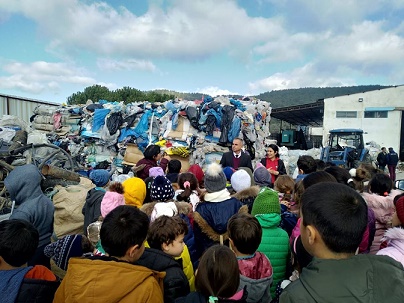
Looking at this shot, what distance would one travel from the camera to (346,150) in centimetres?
1186

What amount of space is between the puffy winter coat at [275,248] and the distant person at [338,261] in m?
1.03

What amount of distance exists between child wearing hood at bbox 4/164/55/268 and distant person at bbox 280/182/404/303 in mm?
2224

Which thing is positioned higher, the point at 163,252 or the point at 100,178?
the point at 100,178

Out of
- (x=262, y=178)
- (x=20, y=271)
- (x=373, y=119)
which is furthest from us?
(x=373, y=119)

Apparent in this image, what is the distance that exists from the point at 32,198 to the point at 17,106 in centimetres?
1252

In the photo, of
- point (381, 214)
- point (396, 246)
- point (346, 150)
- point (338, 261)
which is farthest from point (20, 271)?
point (346, 150)

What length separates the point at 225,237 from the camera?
251cm

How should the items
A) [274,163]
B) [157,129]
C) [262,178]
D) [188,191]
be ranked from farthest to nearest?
[157,129] < [274,163] < [262,178] < [188,191]

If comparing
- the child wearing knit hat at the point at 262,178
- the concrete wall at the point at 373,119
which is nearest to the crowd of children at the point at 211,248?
the child wearing knit hat at the point at 262,178

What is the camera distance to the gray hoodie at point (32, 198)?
247cm

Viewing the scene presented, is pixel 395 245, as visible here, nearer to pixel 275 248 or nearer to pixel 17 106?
pixel 275 248

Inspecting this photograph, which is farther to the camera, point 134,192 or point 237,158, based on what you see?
point 237,158

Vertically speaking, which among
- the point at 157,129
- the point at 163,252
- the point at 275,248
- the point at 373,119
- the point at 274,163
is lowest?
the point at 275,248

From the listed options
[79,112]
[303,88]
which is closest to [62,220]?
[79,112]
